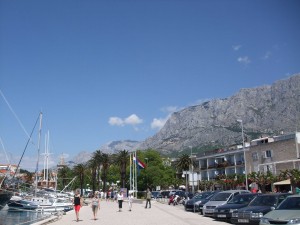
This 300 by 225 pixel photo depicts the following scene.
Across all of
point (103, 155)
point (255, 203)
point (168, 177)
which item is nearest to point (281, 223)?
point (255, 203)

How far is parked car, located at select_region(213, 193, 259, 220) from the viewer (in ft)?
72.7

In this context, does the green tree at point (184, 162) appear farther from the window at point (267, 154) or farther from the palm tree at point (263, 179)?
the palm tree at point (263, 179)

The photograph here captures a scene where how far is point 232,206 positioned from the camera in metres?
22.3

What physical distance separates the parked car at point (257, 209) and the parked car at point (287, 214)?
3140mm

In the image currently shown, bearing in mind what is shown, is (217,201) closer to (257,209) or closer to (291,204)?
(257,209)

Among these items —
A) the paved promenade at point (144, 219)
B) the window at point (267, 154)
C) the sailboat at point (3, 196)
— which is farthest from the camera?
the window at point (267, 154)

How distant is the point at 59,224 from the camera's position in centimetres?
2303

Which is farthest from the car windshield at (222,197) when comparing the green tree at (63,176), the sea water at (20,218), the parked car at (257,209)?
the green tree at (63,176)

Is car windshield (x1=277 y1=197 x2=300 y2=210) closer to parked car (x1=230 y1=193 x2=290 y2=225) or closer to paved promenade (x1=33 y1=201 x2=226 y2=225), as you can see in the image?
Answer: parked car (x1=230 y1=193 x2=290 y2=225)

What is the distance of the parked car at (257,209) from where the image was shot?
59.0 ft

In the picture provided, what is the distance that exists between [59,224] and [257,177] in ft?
135

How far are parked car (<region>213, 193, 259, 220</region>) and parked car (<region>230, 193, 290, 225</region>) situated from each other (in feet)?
7.30

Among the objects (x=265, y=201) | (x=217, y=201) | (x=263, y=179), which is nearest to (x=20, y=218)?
(x=217, y=201)

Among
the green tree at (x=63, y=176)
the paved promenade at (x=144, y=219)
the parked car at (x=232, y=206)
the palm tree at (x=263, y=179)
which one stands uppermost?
the green tree at (x=63, y=176)
